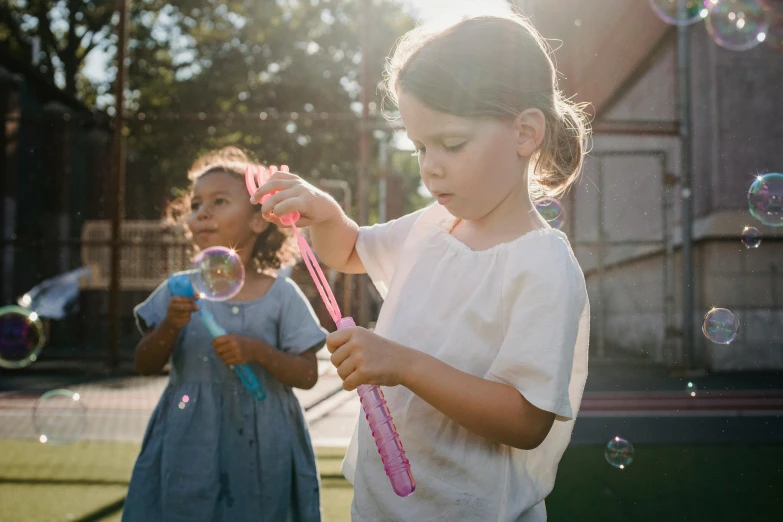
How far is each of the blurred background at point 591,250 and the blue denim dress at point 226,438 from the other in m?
0.78

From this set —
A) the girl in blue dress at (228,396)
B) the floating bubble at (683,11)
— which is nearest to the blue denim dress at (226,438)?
the girl in blue dress at (228,396)

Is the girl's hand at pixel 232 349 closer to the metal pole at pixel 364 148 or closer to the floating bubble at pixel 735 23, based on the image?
the metal pole at pixel 364 148

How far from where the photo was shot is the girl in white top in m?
1.25

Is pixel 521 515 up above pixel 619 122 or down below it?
below

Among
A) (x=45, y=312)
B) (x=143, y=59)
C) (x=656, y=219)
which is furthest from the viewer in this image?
(x=143, y=59)

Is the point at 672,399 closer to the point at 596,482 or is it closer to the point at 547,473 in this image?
the point at 596,482

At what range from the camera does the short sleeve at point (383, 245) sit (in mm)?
1670

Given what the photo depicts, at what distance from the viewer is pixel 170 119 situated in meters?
7.17

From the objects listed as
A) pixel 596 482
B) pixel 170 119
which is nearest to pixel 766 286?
pixel 596 482

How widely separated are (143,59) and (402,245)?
20235 mm

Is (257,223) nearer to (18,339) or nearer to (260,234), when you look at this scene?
(260,234)

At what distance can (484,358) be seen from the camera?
52.4 inches

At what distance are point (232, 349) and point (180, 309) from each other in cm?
19

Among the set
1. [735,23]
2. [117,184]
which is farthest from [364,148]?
[735,23]
